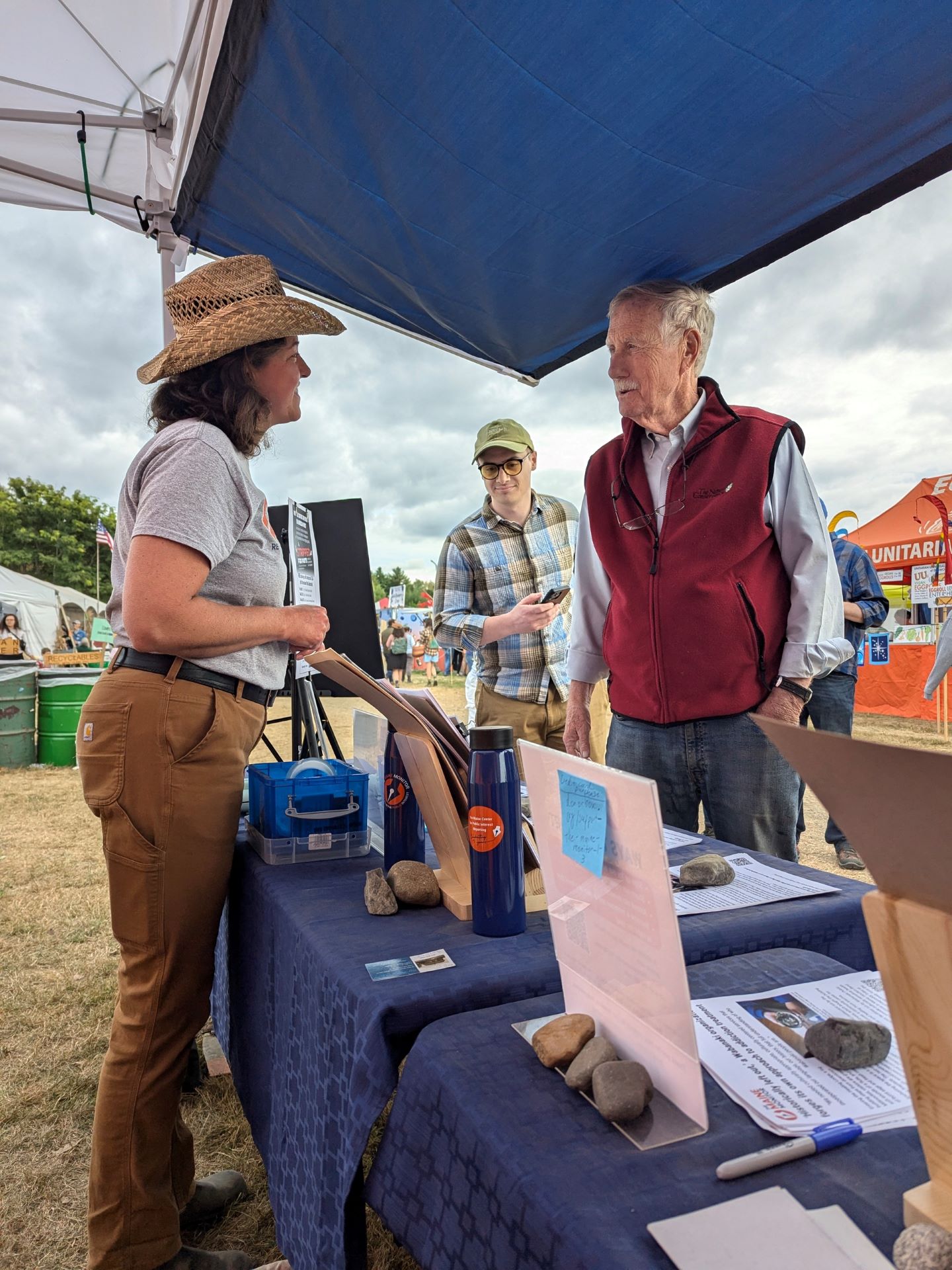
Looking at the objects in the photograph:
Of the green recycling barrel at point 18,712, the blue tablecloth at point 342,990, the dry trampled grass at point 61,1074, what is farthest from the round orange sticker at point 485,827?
the green recycling barrel at point 18,712

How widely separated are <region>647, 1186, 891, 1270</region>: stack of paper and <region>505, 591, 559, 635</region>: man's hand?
1.93 m

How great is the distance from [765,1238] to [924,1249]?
90mm

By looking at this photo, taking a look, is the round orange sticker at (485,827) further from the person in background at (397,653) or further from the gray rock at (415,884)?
the person in background at (397,653)

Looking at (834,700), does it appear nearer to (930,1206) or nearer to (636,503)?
(636,503)

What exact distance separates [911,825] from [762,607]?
1.35 meters

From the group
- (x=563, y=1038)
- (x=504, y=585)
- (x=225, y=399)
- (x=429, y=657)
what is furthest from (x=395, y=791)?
(x=429, y=657)

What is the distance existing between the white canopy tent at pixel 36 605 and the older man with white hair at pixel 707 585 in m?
19.8

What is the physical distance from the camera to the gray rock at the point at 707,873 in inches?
46.3

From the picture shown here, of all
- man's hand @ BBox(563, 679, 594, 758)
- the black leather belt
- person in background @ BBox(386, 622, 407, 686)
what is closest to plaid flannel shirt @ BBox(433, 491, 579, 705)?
man's hand @ BBox(563, 679, 594, 758)

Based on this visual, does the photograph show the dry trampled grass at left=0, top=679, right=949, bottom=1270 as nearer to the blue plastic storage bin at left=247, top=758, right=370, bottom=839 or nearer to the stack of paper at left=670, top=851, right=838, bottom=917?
the blue plastic storage bin at left=247, top=758, right=370, bottom=839

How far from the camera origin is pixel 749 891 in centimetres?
115

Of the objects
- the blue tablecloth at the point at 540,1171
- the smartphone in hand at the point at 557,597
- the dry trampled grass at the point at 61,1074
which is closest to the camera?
the blue tablecloth at the point at 540,1171

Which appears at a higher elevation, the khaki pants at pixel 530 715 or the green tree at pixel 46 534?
the green tree at pixel 46 534

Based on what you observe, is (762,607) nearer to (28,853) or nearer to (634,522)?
(634,522)
